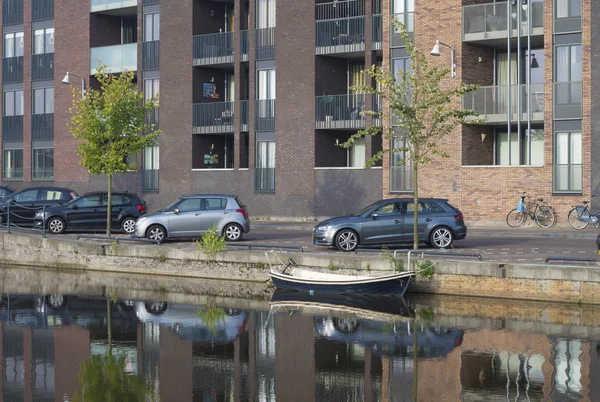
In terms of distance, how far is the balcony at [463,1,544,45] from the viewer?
38062 mm

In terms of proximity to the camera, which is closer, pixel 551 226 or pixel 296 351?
pixel 296 351

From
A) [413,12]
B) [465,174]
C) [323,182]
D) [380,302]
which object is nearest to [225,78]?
[323,182]

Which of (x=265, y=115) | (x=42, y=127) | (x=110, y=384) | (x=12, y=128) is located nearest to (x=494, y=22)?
(x=265, y=115)

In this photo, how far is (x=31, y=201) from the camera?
37.4 metres

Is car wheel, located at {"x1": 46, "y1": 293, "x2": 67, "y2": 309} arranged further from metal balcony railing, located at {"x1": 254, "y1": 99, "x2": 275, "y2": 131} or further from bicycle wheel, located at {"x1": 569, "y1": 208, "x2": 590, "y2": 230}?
metal balcony railing, located at {"x1": 254, "y1": 99, "x2": 275, "y2": 131}

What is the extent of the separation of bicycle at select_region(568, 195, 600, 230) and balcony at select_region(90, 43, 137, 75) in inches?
994

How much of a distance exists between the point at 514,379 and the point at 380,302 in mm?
8305

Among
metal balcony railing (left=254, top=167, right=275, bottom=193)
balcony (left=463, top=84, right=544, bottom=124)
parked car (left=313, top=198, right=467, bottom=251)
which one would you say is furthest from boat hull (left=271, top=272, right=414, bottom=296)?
metal balcony railing (left=254, top=167, right=275, bottom=193)

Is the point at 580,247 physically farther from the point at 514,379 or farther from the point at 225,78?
the point at 225,78

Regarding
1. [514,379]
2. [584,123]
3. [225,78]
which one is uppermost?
[225,78]

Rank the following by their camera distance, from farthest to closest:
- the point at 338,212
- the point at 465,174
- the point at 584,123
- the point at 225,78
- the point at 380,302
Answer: the point at 225,78, the point at 338,212, the point at 465,174, the point at 584,123, the point at 380,302

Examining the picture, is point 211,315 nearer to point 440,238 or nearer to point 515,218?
point 440,238

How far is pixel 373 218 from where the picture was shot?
27.4 m

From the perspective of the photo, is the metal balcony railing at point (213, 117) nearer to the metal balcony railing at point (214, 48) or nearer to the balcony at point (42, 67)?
the metal balcony railing at point (214, 48)
